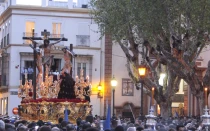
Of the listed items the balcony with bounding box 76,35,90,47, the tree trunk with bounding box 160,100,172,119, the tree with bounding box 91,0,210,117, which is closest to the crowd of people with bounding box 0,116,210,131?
the tree with bounding box 91,0,210,117

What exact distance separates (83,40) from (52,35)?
2.43 meters

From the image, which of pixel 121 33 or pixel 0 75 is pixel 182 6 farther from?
pixel 0 75

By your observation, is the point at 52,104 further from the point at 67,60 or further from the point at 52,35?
the point at 52,35

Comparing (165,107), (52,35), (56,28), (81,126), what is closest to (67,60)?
(81,126)

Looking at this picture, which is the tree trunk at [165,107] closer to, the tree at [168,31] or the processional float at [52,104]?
the tree at [168,31]

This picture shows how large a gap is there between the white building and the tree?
34.5 ft

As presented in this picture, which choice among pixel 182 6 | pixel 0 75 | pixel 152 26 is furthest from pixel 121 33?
pixel 0 75

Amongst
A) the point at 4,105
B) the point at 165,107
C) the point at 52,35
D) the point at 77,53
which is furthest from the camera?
the point at 4,105

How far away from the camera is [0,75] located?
190 ft

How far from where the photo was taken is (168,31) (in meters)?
38.4

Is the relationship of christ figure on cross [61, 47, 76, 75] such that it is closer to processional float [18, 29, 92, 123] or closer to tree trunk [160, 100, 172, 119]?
processional float [18, 29, 92, 123]

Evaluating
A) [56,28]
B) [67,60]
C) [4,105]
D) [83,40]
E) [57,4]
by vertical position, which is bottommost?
[4,105]

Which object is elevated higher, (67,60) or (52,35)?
(52,35)

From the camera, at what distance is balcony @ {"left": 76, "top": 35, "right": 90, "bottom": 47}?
5397cm
